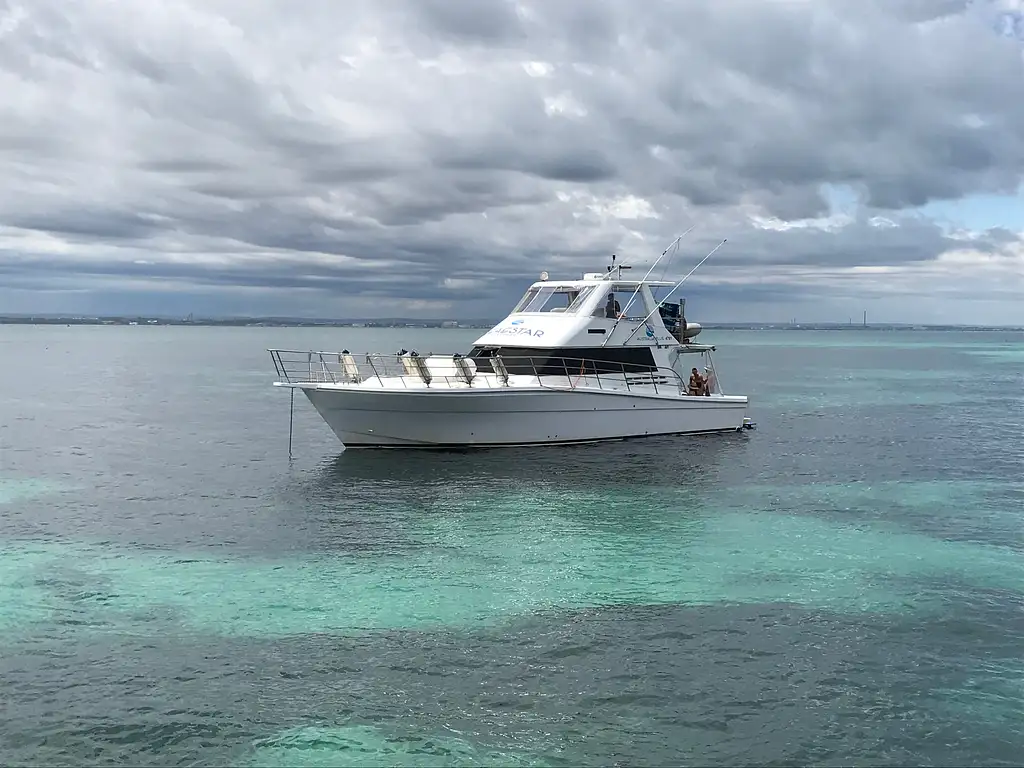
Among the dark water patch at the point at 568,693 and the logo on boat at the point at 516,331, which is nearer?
the dark water patch at the point at 568,693

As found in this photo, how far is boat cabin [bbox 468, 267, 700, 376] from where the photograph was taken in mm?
27000

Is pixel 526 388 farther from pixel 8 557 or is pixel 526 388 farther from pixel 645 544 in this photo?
pixel 8 557

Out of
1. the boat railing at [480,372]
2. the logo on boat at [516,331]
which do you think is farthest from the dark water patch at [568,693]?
the logo on boat at [516,331]

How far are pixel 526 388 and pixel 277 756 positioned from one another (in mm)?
17027

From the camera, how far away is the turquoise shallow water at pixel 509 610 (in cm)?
920

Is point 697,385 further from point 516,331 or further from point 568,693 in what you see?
point 568,693

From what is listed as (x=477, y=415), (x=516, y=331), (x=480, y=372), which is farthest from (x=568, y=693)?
(x=516, y=331)

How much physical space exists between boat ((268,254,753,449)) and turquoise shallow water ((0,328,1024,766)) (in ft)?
3.29

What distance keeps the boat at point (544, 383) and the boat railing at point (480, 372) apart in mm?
40

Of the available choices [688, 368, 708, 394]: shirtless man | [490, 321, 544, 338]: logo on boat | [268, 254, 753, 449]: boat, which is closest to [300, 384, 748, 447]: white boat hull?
[268, 254, 753, 449]: boat

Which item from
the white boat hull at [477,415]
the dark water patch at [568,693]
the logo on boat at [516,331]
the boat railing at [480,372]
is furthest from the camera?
the logo on boat at [516,331]

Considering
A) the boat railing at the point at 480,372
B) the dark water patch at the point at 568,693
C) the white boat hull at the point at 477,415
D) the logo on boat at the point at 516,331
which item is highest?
the logo on boat at the point at 516,331

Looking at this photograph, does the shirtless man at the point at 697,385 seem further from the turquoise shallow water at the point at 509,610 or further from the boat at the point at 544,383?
the turquoise shallow water at the point at 509,610

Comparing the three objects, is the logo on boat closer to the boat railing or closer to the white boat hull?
the boat railing
